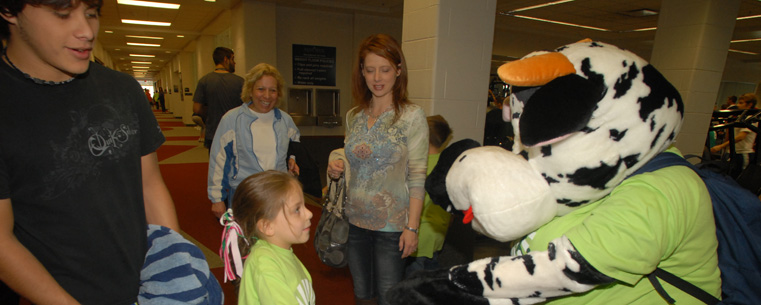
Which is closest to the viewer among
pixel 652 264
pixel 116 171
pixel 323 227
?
pixel 652 264

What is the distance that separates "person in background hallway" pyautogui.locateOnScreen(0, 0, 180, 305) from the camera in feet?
2.75

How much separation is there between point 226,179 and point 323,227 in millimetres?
772

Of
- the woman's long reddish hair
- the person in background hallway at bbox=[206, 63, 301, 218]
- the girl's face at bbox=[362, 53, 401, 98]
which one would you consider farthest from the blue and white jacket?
the girl's face at bbox=[362, 53, 401, 98]

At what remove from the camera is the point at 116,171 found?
1.03 meters

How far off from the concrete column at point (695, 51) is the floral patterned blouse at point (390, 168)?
4.60 m

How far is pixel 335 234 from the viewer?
1.85m

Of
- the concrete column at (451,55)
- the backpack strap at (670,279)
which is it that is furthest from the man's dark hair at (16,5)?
the concrete column at (451,55)

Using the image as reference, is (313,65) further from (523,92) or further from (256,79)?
(523,92)

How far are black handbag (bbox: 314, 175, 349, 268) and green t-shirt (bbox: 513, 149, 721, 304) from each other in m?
1.15

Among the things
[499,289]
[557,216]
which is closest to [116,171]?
[499,289]

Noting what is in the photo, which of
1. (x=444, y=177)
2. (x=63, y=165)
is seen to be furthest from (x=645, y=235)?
(x=63, y=165)

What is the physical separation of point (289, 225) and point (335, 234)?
21.3 inches

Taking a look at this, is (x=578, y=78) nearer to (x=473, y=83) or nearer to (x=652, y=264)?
(x=652, y=264)

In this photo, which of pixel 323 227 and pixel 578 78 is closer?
pixel 578 78
